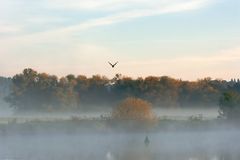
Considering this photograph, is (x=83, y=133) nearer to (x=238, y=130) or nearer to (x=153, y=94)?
(x=238, y=130)

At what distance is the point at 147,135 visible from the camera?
2506 inches

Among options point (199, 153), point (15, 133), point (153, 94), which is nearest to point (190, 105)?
point (153, 94)

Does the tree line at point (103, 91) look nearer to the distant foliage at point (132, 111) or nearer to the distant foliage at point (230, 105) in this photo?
the distant foliage at point (230, 105)

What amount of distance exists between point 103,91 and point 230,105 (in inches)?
1096

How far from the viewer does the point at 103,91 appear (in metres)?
92.2

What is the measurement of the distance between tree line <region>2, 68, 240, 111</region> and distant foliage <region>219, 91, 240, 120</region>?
15518 millimetres

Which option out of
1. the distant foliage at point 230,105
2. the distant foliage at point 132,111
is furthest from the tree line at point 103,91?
the distant foliage at point 132,111

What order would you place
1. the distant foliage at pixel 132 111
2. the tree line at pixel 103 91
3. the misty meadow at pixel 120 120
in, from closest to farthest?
the misty meadow at pixel 120 120 → the distant foliage at pixel 132 111 → the tree line at pixel 103 91

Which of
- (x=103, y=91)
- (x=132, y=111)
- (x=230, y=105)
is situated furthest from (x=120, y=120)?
(x=103, y=91)

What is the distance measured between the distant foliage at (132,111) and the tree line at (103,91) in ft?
65.1

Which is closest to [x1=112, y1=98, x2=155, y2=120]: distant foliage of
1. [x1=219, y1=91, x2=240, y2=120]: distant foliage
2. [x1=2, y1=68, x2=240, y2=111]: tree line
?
[x1=219, y1=91, x2=240, y2=120]: distant foliage

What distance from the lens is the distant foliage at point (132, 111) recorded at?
63781 mm

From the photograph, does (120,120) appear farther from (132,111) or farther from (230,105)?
(230,105)

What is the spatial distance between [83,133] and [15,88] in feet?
98.9
